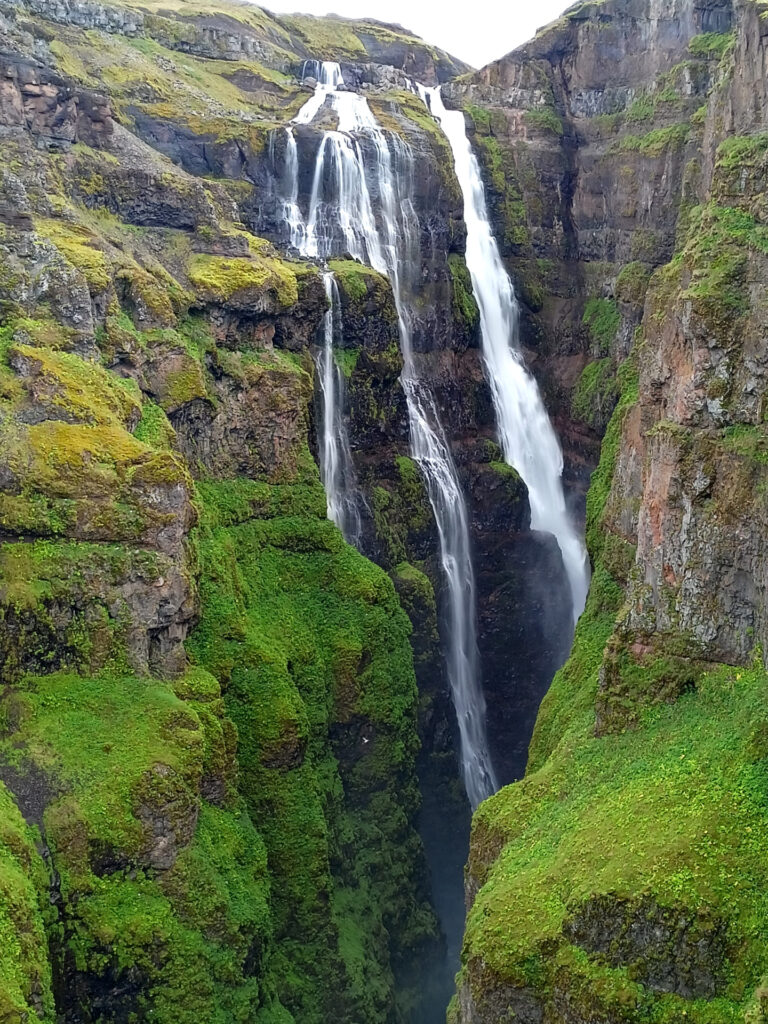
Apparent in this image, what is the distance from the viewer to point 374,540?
3884 cm

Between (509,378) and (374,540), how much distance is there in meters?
17.1

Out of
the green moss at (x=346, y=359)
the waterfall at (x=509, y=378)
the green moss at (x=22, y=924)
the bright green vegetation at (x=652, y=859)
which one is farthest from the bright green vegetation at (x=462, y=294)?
the green moss at (x=22, y=924)

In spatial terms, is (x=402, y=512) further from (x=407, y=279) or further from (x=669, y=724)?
(x=669, y=724)

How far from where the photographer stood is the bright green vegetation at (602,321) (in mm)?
54062

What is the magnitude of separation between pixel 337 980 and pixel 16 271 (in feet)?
71.8

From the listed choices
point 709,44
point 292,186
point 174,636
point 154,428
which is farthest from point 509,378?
point 174,636

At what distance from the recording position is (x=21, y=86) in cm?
3212

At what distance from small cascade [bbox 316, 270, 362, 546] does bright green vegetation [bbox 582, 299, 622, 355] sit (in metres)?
19.8

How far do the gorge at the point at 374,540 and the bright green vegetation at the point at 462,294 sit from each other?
319 mm

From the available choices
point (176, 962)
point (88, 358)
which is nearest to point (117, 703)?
point (176, 962)

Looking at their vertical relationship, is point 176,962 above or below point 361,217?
below

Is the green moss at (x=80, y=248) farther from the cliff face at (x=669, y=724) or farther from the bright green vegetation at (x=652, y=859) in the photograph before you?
the bright green vegetation at (x=652, y=859)

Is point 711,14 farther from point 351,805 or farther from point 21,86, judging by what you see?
point 351,805

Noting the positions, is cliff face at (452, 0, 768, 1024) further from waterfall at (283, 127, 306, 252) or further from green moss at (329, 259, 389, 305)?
waterfall at (283, 127, 306, 252)
